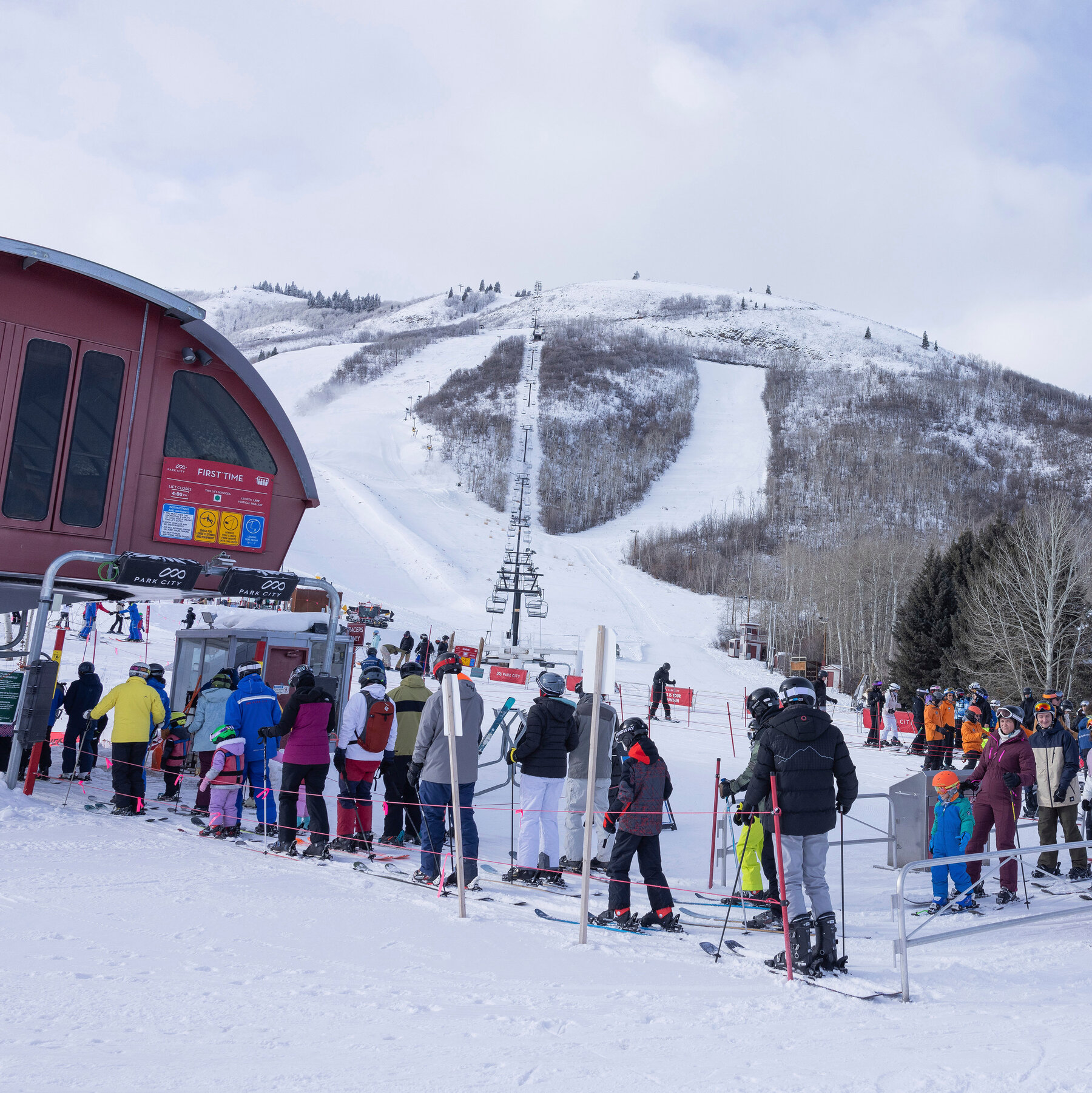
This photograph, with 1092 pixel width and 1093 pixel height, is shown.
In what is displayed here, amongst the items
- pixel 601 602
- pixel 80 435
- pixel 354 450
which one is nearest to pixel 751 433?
pixel 354 450

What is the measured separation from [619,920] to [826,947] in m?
1.47

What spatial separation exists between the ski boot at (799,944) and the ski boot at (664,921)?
90cm

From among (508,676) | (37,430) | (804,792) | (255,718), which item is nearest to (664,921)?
(804,792)

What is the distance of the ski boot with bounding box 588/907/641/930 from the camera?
Result: 6.10 m

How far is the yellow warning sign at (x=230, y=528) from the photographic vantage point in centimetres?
1128


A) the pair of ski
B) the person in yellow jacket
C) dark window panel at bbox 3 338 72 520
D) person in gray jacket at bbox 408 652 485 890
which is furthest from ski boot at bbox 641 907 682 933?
dark window panel at bbox 3 338 72 520

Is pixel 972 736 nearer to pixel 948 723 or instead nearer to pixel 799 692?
pixel 948 723

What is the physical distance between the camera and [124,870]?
6254 mm

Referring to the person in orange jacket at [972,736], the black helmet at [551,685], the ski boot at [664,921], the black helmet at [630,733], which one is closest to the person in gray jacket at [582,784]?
the black helmet at [551,685]

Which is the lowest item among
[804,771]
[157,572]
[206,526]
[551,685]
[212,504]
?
[804,771]

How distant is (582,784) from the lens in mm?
8094

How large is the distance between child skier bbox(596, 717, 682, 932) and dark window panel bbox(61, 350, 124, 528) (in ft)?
24.2

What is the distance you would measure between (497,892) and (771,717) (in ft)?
8.72

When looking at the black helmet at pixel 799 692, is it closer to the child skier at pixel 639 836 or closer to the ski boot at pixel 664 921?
the child skier at pixel 639 836
